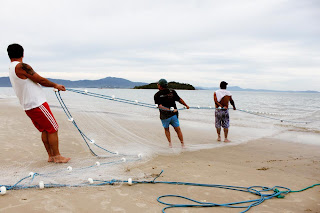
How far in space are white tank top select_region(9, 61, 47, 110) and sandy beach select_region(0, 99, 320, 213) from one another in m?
1.08

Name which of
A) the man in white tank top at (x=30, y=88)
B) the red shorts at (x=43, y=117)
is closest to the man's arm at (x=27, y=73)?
the man in white tank top at (x=30, y=88)

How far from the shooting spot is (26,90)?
3848mm

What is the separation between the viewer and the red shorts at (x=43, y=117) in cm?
394

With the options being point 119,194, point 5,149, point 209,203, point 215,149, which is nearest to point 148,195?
point 119,194

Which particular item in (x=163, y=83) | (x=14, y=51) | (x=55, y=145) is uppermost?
(x=14, y=51)

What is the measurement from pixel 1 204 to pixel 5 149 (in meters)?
2.96

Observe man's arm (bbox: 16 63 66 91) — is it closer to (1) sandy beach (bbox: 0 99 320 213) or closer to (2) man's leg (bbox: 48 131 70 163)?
(2) man's leg (bbox: 48 131 70 163)

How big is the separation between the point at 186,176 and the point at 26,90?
2768 millimetres

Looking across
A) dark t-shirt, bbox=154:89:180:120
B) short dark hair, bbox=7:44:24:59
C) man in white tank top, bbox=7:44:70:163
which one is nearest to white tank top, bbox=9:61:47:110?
man in white tank top, bbox=7:44:70:163

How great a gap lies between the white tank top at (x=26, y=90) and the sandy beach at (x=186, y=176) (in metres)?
1.08

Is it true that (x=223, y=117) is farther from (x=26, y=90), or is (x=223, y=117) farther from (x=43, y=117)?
(x=26, y=90)

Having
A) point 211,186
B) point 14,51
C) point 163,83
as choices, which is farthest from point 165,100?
point 14,51

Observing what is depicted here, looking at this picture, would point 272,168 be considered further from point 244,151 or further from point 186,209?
point 186,209

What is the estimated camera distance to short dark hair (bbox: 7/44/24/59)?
3867mm
